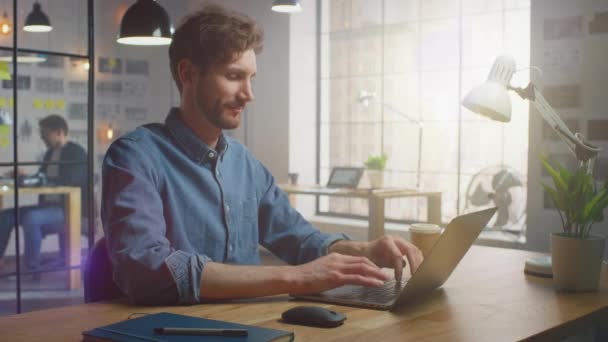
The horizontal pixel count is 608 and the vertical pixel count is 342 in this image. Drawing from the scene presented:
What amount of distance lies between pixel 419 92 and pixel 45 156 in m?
3.07

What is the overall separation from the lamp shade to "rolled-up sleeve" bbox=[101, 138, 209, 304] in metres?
0.89

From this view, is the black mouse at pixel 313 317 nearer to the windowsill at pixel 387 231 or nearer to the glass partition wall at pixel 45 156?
the glass partition wall at pixel 45 156

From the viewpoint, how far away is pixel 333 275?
1.45 m

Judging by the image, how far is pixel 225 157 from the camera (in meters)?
1.87

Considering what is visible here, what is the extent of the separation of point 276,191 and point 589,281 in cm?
82

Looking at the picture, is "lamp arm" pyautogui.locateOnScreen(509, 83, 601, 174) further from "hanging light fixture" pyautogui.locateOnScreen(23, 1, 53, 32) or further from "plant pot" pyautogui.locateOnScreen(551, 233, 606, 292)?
"hanging light fixture" pyautogui.locateOnScreen(23, 1, 53, 32)

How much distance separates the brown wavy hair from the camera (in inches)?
68.4

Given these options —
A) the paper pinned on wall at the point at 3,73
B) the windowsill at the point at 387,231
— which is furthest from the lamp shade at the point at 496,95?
the windowsill at the point at 387,231

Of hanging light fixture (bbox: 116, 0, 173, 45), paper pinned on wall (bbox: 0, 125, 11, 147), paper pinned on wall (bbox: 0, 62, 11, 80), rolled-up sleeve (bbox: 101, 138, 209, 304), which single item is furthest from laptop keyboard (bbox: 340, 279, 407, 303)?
paper pinned on wall (bbox: 0, 125, 11, 147)

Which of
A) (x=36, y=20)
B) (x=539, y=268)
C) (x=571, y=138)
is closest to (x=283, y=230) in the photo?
(x=539, y=268)

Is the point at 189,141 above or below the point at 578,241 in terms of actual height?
above

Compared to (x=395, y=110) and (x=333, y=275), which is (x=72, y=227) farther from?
(x=333, y=275)

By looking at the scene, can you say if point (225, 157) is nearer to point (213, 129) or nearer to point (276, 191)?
point (213, 129)

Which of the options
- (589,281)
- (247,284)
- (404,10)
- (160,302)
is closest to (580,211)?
(589,281)
